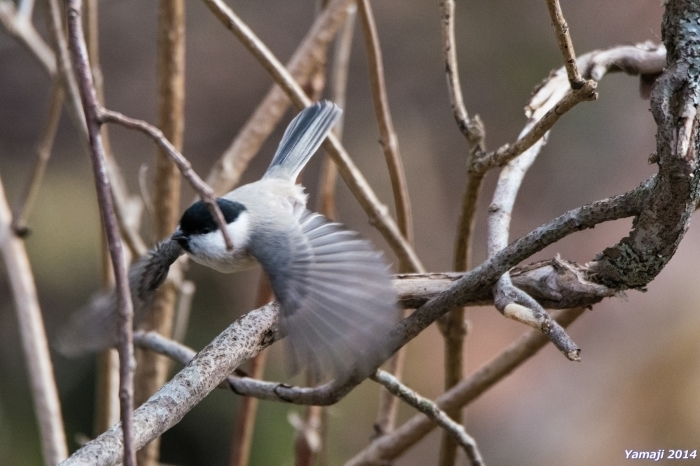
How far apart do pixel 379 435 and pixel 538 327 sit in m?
0.71

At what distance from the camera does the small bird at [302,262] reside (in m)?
0.90

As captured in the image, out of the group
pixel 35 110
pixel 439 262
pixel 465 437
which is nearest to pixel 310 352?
pixel 465 437

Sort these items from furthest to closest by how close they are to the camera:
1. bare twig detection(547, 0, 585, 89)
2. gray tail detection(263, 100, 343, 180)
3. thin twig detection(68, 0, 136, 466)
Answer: gray tail detection(263, 100, 343, 180)
bare twig detection(547, 0, 585, 89)
thin twig detection(68, 0, 136, 466)

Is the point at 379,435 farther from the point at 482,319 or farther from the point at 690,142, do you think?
the point at 482,319

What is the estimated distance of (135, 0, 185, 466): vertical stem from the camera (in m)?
1.38

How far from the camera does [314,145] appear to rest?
1.42 metres

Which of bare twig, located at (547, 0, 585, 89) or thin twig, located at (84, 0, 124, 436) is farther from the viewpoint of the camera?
thin twig, located at (84, 0, 124, 436)

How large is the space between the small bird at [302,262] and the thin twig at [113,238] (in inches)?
15.7

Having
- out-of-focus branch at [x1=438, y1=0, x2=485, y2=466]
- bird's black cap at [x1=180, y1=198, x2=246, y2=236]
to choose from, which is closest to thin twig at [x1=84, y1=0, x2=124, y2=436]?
bird's black cap at [x1=180, y1=198, x2=246, y2=236]

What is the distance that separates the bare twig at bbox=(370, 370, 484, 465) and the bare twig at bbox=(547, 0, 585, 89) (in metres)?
0.43

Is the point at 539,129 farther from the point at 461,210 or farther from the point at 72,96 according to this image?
the point at 72,96

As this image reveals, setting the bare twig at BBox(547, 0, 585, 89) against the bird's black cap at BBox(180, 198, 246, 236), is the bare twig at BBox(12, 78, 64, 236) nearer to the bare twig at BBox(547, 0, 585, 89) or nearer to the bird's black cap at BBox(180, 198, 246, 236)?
the bird's black cap at BBox(180, 198, 246, 236)

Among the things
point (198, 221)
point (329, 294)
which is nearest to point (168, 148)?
point (329, 294)

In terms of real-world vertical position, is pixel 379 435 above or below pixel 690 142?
below
